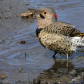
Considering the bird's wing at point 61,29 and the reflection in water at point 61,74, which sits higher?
the bird's wing at point 61,29

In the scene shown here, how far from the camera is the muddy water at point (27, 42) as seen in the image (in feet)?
17.7

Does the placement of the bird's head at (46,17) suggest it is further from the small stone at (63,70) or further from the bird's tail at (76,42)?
the small stone at (63,70)

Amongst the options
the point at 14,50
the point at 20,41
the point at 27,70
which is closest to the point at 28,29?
the point at 20,41

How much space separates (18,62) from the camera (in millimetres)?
5750

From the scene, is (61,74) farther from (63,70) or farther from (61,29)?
(61,29)

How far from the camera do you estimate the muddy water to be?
5.39 metres

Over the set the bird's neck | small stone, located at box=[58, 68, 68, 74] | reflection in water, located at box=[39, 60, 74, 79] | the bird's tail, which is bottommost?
reflection in water, located at box=[39, 60, 74, 79]

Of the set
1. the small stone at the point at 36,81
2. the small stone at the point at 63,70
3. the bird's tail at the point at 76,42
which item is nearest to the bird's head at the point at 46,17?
the bird's tail at the point at 76,42

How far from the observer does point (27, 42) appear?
23.3 feet

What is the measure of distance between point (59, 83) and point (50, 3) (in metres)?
6.95

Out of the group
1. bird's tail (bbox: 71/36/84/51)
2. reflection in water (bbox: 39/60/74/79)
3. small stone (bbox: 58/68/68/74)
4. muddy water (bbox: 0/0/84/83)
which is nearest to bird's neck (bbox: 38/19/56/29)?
bird's tail (bbox: 71/36/84/51)

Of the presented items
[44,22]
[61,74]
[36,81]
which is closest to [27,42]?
[44,22]

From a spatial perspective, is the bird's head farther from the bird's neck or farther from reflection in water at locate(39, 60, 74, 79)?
reflection in water at locate(39, 60, 74, 79)

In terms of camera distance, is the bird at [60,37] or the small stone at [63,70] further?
the bird at [60,37]
